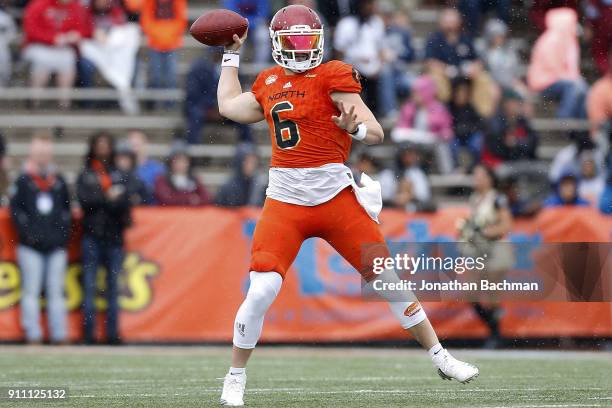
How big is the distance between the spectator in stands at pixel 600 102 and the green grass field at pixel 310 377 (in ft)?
14.2

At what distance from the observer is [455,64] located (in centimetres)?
1505

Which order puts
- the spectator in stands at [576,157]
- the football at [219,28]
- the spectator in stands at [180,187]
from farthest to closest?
the spectator in stands at [576,157] < the spectator in stands at [180,187] < the football at [219,28]

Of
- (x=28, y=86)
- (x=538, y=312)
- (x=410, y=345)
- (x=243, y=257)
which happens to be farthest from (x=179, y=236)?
(x=28, y=86)

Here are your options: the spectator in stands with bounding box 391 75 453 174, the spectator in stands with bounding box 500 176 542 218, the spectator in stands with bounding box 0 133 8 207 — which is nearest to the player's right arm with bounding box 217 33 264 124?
the spectator in stands with bounding box 500 176 542 218

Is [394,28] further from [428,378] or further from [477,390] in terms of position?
[477,390]

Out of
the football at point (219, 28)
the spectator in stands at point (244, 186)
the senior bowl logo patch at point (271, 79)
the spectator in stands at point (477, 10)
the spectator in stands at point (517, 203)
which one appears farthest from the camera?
the spectator in stands at point (477, 10)

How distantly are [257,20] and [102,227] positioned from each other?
4110 mm

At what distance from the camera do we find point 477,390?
7410mm

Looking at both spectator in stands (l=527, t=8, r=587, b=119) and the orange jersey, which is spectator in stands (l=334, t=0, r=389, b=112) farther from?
the orange jersey

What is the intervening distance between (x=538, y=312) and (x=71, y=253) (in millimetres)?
4413

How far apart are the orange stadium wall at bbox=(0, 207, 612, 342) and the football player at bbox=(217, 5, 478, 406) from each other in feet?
17.1

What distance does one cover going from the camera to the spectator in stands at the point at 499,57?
15.3m

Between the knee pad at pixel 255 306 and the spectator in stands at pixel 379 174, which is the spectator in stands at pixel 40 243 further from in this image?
the knee pad at pixel 255 306

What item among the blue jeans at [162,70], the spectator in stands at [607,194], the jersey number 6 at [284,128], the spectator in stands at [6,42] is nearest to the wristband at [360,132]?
the jersey number 6 at [284,128]
